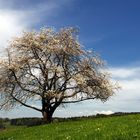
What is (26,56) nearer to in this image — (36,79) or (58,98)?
(36,79)

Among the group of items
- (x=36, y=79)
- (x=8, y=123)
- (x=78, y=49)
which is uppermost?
(x=78, y=49)

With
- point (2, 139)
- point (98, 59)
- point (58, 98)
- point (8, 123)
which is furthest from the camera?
point (8, 123)

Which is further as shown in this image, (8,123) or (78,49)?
(8,123)

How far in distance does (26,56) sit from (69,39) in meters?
6.26

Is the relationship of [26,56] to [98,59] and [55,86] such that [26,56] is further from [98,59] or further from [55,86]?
[98,59]

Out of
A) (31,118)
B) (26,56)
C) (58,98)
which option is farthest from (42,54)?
(31,118)

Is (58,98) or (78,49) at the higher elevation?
(78,49)

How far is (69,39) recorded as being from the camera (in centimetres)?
5766

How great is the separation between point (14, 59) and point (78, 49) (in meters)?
8.77

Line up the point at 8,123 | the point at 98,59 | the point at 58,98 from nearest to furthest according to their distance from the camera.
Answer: the point at 58,98, the point at 98,59, the point at 8,123

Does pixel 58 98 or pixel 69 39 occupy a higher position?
pixel 69 39

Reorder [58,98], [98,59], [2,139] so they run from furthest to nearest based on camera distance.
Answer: [98,59] → [58,98] → [2,139]

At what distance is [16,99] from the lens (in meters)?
56.6

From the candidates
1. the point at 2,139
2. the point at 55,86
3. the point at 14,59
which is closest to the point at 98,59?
the point at 55,86
